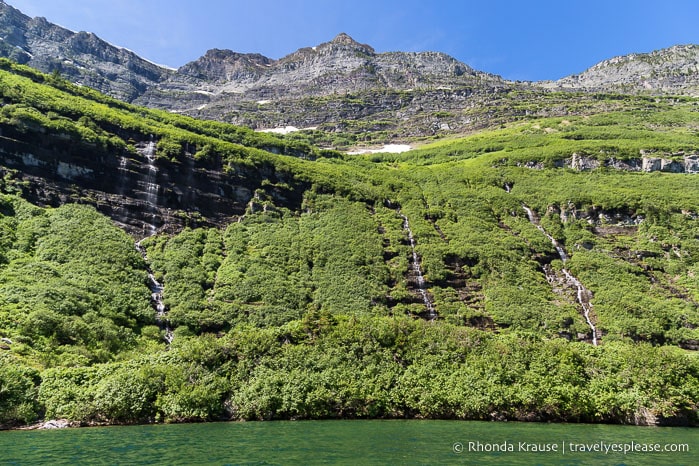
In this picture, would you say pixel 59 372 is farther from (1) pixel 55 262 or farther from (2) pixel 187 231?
(2) pixel 187 231

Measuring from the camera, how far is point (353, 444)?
31.0 m

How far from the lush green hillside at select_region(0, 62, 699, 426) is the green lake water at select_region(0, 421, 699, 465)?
4.16m

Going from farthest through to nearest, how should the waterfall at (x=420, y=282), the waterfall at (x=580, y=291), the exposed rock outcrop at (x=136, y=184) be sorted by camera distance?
the exposed rock outcrop at (x=136, y=184)
the waterfall at (x=420, y=282)
the waterfall at (x=580, y=291)

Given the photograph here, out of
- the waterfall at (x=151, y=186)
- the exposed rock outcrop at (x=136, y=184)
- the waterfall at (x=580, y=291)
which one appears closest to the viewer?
the waterfall at (x=580, y=291)

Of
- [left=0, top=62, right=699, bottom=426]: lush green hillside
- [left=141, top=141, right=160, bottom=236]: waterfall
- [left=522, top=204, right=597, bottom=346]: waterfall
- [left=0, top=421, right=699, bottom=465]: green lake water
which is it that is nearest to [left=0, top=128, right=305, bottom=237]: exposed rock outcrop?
[left=141, top=141, right=160, bottom=236]: waterfall

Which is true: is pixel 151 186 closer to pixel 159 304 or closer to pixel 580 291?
pixel 159 304

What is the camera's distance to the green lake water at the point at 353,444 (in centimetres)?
2647

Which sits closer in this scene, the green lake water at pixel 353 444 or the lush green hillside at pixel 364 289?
the green lake water at pixel 353 444

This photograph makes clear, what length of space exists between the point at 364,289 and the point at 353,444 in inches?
1982

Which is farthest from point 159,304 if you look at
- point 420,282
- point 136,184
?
point 420,282

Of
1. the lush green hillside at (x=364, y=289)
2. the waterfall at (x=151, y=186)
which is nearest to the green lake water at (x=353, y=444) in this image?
the lush green hillside at (x=364, y=289)

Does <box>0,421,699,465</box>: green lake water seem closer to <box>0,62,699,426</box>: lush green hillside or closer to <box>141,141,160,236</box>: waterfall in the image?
<box>0,62,699,426</box>: lush green hillside

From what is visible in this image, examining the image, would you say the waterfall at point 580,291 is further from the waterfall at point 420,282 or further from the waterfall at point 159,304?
the waterfall at point 159,304

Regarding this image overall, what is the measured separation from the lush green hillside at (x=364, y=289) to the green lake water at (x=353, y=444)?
4163 millimetres
